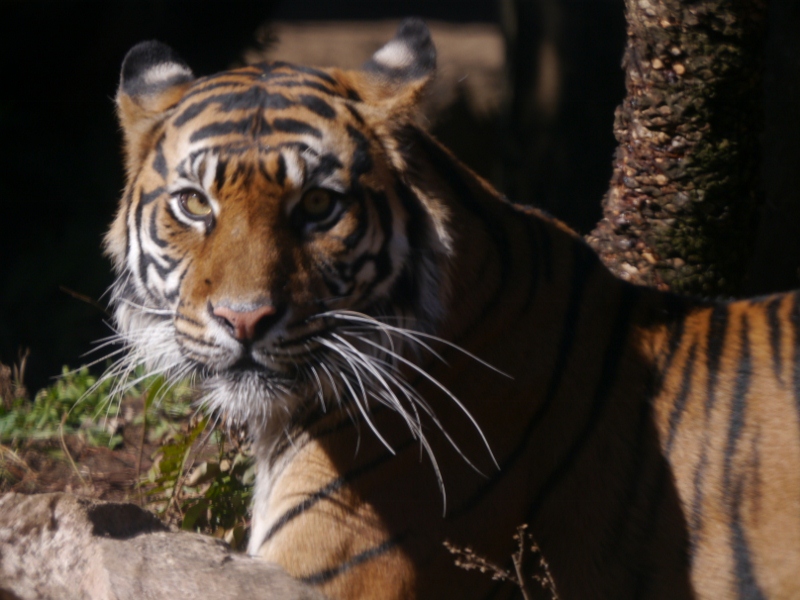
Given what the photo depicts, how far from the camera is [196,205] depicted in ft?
7.49

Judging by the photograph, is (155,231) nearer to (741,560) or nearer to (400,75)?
(400,75)

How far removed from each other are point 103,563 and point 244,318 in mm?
585

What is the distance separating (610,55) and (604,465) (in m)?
4.17

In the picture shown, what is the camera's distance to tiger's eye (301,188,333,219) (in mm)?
2232

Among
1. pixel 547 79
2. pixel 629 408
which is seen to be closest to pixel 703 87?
pixel 629 408

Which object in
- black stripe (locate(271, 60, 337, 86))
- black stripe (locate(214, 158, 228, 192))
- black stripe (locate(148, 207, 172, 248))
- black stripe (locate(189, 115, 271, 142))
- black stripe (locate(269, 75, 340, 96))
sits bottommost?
black stripe (locate(148, 207, 172, 248))

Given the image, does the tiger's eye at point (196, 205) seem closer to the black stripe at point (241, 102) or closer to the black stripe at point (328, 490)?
the black stripe at point (241, 102)

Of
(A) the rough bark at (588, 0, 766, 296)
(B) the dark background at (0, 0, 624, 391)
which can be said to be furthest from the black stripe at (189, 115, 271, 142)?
(B) the dark background at (0, 0, 624, 391)

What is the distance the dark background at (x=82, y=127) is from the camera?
595 cm

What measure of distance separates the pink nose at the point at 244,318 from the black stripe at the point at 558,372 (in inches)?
26.3

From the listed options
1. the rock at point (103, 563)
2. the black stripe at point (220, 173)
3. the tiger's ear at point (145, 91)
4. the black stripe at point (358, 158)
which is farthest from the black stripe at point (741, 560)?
the tiger's ear at point (145, 91)

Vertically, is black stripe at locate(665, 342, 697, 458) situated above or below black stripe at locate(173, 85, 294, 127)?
below

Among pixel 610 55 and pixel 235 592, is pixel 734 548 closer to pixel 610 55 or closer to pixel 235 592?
pixel 235 592

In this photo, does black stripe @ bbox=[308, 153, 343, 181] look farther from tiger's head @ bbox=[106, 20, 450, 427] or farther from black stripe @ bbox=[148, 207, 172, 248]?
black stripe @ bbox=[148, 207, 172, 248]
